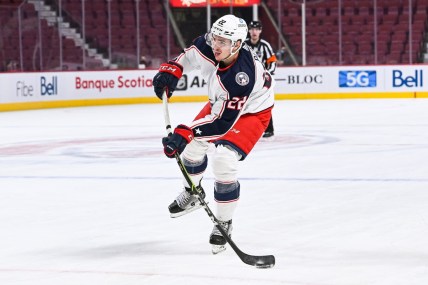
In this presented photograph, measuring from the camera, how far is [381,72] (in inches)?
731

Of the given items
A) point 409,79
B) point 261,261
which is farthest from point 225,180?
point 409,79

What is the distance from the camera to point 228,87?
14.1 feet

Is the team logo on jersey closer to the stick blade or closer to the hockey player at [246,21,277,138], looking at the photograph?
the stick blade

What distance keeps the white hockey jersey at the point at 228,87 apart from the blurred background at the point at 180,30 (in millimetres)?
12469

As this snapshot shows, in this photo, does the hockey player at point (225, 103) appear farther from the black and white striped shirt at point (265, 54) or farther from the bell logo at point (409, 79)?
the bell logo at point (409, 79)

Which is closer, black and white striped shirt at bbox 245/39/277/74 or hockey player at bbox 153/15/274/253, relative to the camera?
hockey player at bbox 153/15/274/253

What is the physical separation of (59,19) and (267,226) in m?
13.6

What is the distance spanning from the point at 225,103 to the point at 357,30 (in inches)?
636

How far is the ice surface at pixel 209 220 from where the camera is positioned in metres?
3.83

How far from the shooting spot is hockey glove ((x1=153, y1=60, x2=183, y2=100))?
458 centimetres

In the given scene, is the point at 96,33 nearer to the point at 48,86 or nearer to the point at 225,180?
the point at 48,86

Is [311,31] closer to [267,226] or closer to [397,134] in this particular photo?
[397,134]

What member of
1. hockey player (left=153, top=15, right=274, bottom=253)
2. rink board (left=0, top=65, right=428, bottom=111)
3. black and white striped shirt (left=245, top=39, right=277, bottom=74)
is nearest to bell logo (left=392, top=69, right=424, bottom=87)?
rink board (left=0, top=65, right=428, bottom=111)

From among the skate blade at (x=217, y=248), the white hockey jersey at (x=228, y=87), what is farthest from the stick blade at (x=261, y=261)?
the white hockey jersey at (x=228, y=87)
